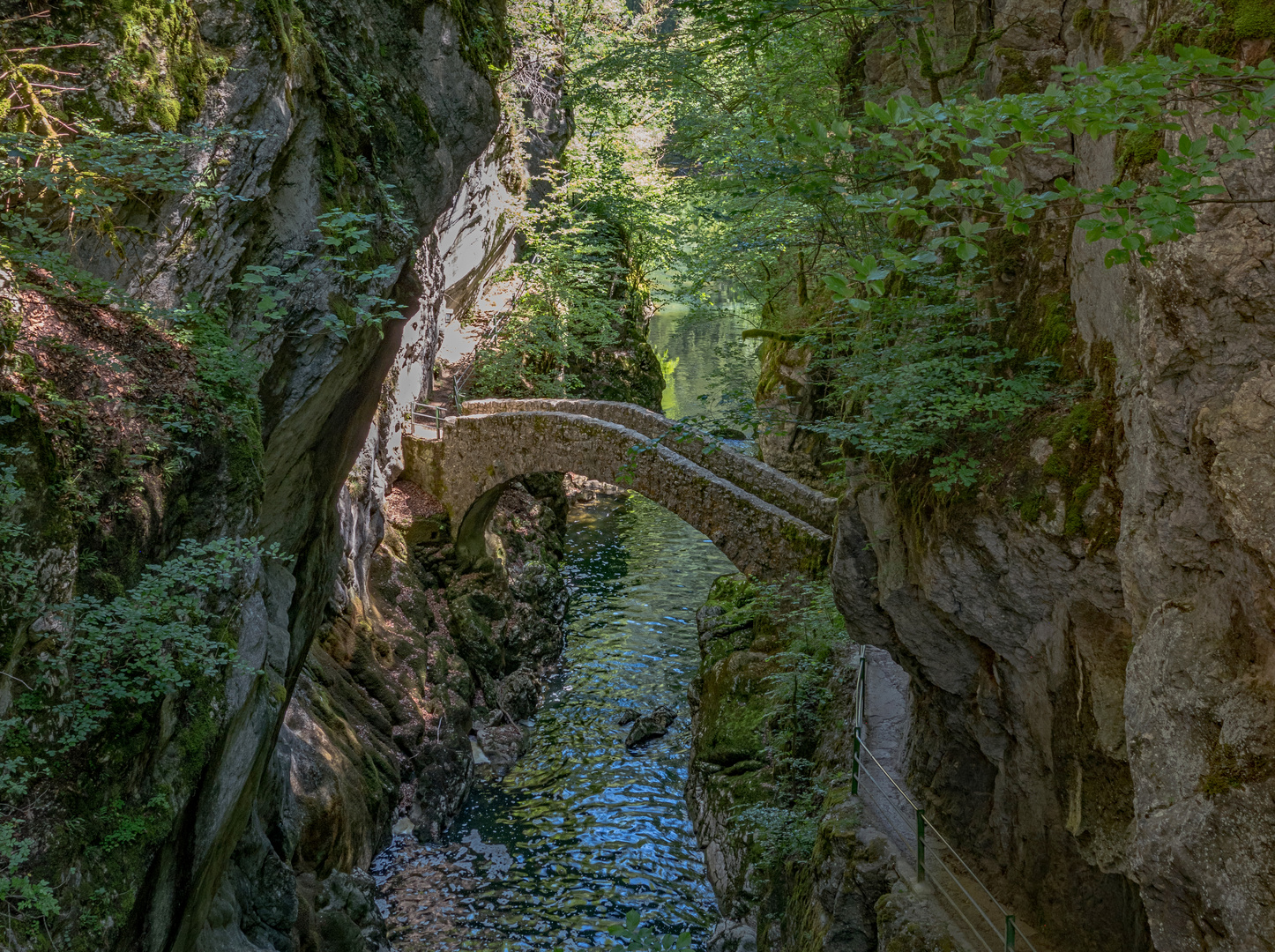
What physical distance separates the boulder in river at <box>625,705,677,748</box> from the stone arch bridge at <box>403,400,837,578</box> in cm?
271

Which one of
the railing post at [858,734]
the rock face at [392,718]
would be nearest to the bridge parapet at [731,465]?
the railing post at [858,734]

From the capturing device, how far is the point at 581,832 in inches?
433

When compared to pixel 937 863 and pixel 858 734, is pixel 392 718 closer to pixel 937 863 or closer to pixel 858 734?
pixel 858 734

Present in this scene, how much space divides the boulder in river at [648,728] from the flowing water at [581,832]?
0.15 m

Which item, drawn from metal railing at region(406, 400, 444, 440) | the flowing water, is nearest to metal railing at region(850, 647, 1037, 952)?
the flowing water

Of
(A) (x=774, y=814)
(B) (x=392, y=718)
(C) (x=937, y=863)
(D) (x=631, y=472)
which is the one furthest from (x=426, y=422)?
(C) (x=937, y=863)

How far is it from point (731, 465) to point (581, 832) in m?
5.65

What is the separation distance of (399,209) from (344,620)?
21.4 feet

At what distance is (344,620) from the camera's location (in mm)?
11820

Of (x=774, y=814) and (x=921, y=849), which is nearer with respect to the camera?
(x=921, y=849)

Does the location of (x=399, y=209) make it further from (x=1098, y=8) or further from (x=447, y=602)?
(x=447, y=602)

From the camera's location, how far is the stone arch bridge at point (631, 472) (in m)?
12.1

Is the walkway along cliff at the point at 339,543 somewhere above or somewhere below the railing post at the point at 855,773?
above

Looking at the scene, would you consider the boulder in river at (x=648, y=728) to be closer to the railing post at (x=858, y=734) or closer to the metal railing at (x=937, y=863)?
the railing post at (x=858, y=734)
